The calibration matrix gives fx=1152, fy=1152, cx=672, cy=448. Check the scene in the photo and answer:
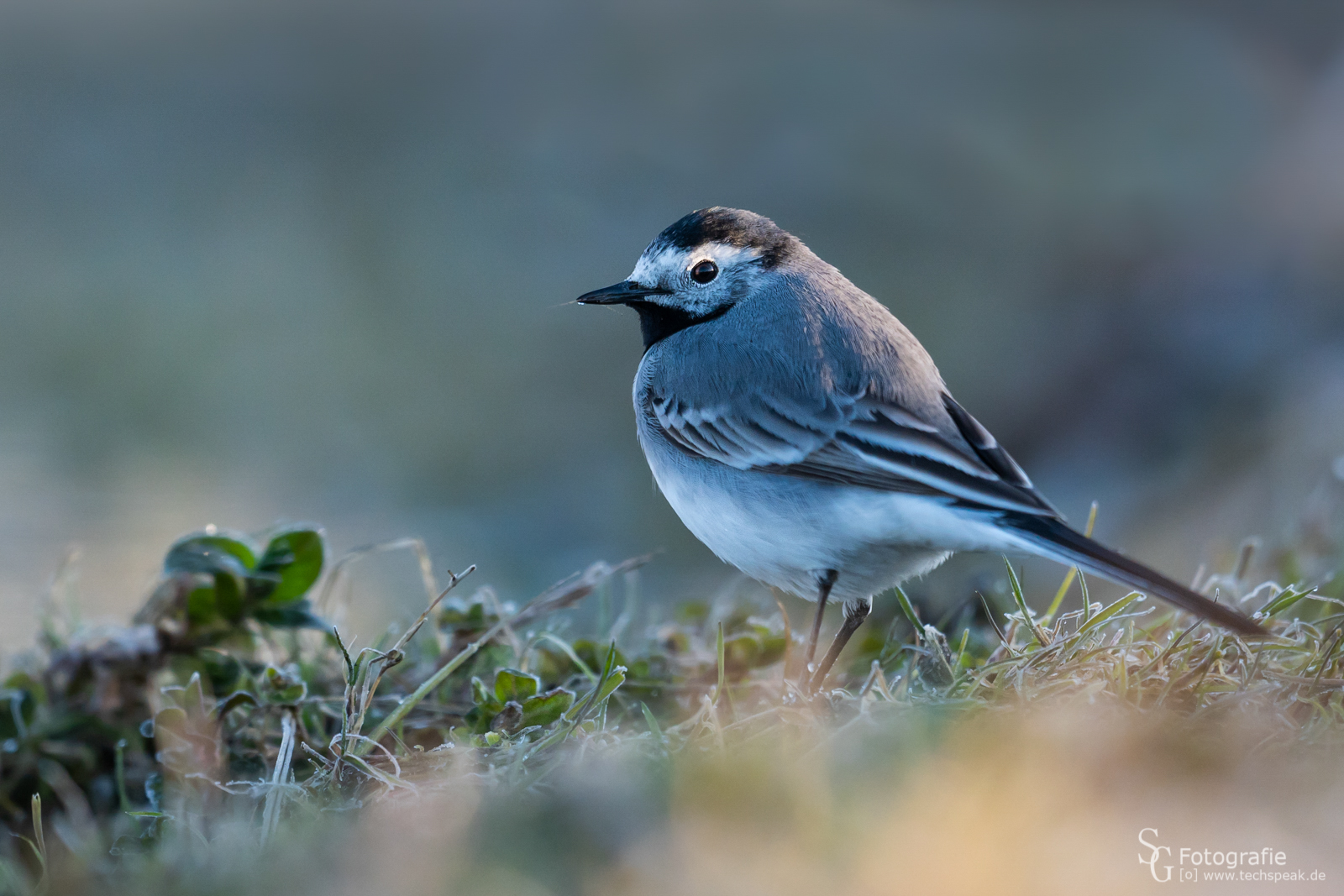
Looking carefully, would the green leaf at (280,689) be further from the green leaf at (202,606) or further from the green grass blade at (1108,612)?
the green grass blade at (1108,612)

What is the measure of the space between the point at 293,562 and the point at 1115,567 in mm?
2683

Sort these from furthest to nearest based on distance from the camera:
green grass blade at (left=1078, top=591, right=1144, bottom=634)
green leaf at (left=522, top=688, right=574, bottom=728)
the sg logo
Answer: green leaf at (left=522, top=688, right=574, bottom=728) → green grass blade at (left=1078, top=591, right=1144, bottom=634) → the sg logo

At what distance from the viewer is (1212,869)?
2.13 metres

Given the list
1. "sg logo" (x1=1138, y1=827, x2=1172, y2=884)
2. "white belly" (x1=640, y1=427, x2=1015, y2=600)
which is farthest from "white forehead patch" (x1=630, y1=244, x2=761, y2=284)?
"sg logo" (x1=1138, y1=827, x2=1172, y2=884)

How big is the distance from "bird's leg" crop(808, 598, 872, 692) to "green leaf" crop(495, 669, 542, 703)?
0.90 meters

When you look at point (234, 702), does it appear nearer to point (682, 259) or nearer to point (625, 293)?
point (625, 293)

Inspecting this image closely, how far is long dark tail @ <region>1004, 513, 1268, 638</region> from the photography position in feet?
9.02

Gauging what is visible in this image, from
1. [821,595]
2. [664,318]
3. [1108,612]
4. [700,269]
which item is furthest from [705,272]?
[1108,612]

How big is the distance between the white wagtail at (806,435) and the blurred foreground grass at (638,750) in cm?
27

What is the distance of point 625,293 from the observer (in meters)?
4.73

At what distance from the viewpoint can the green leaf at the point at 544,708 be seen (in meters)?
3.39

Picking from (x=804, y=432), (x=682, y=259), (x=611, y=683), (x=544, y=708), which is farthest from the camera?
(x=682, y=259)

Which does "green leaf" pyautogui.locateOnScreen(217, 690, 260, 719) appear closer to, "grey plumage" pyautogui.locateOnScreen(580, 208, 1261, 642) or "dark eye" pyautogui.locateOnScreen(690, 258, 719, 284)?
"grey plumage" pyautogui.locateOnScreen(580, 208, 1261, 642)

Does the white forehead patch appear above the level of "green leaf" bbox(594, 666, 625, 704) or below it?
above
